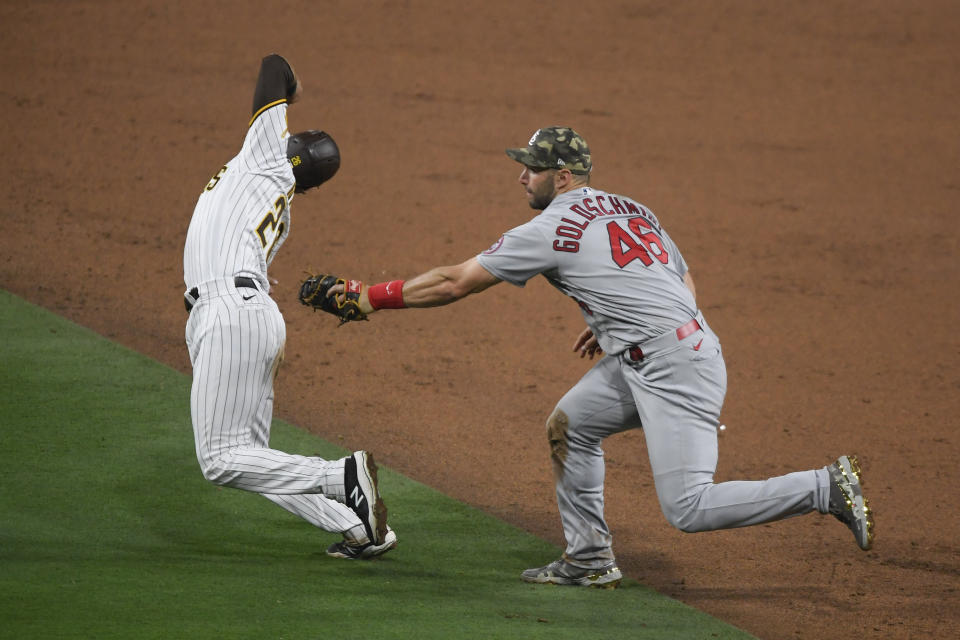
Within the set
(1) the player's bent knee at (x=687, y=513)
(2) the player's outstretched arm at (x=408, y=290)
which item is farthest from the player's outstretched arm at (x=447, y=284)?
(1) the player's bent knee at (x=687, y=513)

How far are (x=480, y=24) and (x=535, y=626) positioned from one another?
10307mm

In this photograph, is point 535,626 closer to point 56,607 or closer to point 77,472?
point 56,607

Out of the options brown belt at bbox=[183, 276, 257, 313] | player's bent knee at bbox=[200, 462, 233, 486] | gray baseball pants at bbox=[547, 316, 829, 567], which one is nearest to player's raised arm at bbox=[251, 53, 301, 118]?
brown belt at bbox=[183, 276, 257, 313]

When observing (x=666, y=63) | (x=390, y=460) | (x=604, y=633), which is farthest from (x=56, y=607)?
(x=666, y=63)

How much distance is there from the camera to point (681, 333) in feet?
13.1

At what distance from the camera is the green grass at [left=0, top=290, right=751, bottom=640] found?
3670 mm

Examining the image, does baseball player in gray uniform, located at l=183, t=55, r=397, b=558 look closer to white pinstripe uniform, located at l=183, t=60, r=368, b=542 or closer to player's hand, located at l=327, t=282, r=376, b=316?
white pinstripe uniform, located at l=183, t=60, r=368, b=542

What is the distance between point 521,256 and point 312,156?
1035 mm

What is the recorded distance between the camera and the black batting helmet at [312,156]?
14.7 feet

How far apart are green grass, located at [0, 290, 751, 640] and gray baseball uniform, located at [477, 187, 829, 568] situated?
482 millimetres

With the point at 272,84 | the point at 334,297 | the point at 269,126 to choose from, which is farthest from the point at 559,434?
the point at 272,84

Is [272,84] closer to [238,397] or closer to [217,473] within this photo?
[238,397]

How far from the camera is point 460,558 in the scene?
14.6 feet

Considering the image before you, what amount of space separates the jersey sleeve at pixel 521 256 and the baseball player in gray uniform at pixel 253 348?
0.81 m
